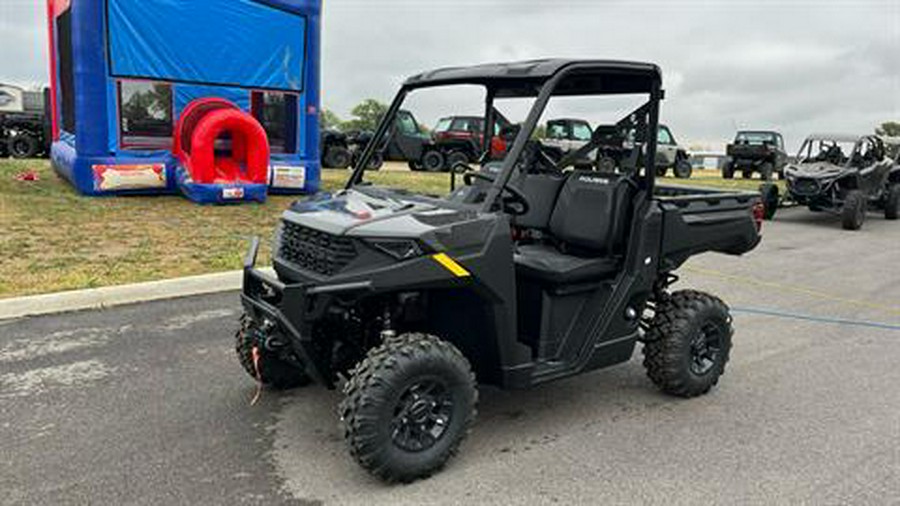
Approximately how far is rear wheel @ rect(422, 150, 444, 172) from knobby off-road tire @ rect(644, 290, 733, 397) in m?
19.0

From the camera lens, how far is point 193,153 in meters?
12.0

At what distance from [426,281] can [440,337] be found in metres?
0.61

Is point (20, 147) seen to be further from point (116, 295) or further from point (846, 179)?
point (846, 179)

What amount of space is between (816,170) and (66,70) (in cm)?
1449

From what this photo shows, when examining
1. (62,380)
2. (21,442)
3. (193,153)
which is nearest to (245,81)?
(193,153)

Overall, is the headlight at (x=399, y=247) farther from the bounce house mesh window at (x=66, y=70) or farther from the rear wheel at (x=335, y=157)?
the rear wheel at (x=335, y=157)

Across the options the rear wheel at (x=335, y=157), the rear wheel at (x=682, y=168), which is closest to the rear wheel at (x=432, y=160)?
the rear wheel at (x=335, y=157)

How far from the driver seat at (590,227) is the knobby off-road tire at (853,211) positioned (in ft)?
35.9

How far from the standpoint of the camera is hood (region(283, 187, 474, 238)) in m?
3.28

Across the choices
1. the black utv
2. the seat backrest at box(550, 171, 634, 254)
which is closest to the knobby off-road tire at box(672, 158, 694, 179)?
the black utv

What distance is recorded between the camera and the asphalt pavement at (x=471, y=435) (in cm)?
330

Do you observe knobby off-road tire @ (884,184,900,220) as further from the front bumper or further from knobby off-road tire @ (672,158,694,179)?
the front bumper

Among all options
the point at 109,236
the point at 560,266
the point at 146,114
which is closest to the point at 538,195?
the point at 560,266

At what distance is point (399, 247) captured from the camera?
3.25 metres
